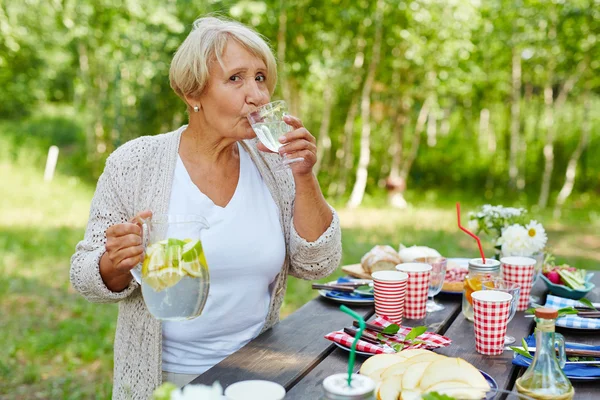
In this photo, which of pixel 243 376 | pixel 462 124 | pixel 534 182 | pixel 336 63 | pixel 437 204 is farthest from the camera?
pixel 462 124

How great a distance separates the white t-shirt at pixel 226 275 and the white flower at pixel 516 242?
2.93 ft

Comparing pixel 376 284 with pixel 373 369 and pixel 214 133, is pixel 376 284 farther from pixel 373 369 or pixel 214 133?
pixel 214 133

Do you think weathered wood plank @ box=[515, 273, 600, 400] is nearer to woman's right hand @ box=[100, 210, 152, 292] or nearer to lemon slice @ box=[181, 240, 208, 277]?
lemon slice @ box=[181, 240, 208, 277]

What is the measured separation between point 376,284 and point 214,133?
0.77 meters

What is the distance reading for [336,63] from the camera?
10633 mm

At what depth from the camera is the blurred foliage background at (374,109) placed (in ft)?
27.1

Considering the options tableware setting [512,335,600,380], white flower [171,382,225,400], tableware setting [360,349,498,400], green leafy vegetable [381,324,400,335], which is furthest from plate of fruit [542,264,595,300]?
white flower [171,382,225,400]

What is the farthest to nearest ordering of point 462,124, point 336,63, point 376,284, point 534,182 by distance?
point 462,124 → point 534,182 → point 336,63 → point 376,284

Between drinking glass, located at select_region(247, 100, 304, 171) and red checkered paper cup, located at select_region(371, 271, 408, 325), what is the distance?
1.61ft

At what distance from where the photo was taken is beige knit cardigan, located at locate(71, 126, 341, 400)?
2.01 metres

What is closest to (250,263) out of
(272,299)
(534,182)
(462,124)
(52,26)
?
→ (272,299)

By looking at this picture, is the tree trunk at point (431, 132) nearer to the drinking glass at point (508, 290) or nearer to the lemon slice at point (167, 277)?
the drinking glass at point (508, 290)

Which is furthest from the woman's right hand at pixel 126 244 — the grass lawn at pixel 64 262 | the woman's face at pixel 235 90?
the grass lawn at pixel 64 262

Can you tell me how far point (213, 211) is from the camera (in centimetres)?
222
